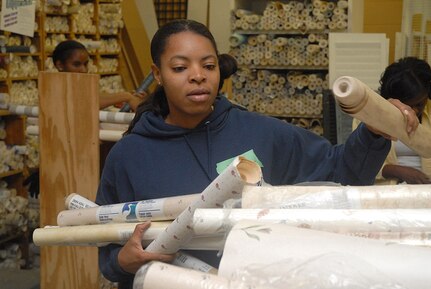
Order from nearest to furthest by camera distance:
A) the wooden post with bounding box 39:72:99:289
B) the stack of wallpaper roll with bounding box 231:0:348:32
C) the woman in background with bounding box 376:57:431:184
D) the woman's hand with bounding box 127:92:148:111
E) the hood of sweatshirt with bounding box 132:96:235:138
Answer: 1. the hood of sweatshirt with bounding box 132:96:235:138
2. the wooden post with bounding box 39:72:99:289
3. the woman in background with bounding box 376:57:431:184
4. the woman's hand with bounding box 127:92:148:111
5. the stack of wallpaper roll with bounding box 231:0:348:32

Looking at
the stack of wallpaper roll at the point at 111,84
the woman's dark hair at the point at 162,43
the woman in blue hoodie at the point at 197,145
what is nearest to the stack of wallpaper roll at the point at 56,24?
the stack of wallpaper roll at the point at 111,84

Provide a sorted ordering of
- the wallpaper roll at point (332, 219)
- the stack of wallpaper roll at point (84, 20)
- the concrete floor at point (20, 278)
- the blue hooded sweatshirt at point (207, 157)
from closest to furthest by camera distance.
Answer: the wallpaper roll at point (332, 219) < the blue hooded sweatshirt at point (207, 157) < the concrete floor at point (20, 278) < the stack of wallpaper roll at point (84, 20)

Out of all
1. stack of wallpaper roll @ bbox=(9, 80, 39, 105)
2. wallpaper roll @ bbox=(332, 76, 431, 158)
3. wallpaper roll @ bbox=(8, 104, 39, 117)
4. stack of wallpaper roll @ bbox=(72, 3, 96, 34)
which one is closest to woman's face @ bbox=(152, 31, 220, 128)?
wallpaper roll @ bbox=(332, 76, 431, 158)

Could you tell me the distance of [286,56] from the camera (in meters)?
5.92

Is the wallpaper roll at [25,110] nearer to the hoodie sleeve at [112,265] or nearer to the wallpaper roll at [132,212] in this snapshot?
the hoodie sleeve at [112,265]

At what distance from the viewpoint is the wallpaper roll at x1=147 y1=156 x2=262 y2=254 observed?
37.9 inches

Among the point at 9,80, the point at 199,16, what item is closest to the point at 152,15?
the point at 199,16

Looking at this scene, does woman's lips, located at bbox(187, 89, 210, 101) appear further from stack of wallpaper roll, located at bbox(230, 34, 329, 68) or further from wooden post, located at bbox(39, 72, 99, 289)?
stack of wallpaper roll, located at bbox(230, 34, 329, 68)

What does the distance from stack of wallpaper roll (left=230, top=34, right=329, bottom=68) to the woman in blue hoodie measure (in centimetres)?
421

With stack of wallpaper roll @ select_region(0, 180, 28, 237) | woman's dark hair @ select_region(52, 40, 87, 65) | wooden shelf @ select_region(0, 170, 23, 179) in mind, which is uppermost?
woman's dark hair @ select_region(52, 40, 87, 65)

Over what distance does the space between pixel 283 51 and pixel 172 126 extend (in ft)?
14.5

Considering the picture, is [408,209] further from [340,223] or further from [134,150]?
[134,150]

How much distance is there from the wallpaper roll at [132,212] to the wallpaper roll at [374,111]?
0.95 ft

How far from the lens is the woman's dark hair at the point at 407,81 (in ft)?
9.27
